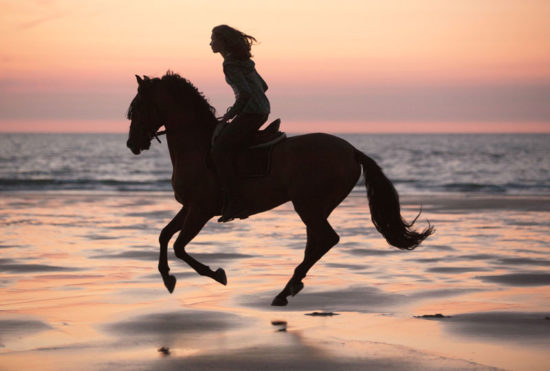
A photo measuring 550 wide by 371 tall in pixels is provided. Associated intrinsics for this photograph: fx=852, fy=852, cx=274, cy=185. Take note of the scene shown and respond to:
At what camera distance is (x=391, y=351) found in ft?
21.5

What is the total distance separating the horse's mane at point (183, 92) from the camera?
936 centimetres

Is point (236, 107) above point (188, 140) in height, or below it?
above

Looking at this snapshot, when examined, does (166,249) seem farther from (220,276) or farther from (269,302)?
(269,302)

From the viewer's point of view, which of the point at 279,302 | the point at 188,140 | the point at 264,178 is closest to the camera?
the point at 279,302

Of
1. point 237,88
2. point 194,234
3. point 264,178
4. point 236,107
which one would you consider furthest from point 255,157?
point 194,234

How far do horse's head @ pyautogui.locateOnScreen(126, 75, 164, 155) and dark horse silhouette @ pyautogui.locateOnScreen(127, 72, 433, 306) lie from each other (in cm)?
1

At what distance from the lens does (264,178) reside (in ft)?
29.8

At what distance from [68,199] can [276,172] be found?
786 inches

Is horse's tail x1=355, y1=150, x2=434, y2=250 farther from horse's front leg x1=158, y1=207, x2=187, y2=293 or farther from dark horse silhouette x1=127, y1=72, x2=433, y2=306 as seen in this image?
horse's front leg x1=158, y1=207, x2=187, y2=293

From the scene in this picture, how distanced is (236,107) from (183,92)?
72 cm

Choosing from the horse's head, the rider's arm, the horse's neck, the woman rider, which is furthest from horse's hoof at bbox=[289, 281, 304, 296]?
the horse's head

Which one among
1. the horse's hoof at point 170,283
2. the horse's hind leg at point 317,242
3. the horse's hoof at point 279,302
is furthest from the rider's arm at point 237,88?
the horse's hoof at point 279,302

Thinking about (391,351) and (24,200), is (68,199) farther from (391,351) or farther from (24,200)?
(391,351)

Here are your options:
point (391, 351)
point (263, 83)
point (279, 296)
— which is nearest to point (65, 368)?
point (391, 351)
